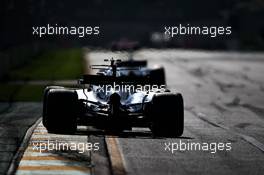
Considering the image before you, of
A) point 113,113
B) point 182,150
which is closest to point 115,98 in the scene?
point 113,113

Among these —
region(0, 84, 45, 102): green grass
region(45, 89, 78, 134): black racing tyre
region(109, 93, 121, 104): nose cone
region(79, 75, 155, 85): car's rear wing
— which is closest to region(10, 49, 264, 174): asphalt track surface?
region(45, 89, 78, 134): black racing tyre

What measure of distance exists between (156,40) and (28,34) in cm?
6910

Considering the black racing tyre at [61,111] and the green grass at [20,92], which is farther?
the green grass at [20,92]

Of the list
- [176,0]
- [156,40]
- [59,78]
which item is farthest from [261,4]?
[59,78]

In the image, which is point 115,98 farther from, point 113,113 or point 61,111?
point 61,111

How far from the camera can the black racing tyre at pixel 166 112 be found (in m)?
14.8

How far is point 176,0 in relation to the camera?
15750cm

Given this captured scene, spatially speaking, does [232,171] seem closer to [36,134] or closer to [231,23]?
[36,134]

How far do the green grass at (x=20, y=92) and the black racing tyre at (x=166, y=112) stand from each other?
448 inches

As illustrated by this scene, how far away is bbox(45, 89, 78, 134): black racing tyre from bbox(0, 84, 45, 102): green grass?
10.6 metres

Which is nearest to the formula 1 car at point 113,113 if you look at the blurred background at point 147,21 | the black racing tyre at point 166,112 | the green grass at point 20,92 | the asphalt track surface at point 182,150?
the black racing tyre at point 166,112

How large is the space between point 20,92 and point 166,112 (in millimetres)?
15153

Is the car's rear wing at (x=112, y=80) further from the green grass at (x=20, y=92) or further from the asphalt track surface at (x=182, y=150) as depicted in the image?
the green grass at (x=20, y=92)

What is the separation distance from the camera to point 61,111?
14945mm
